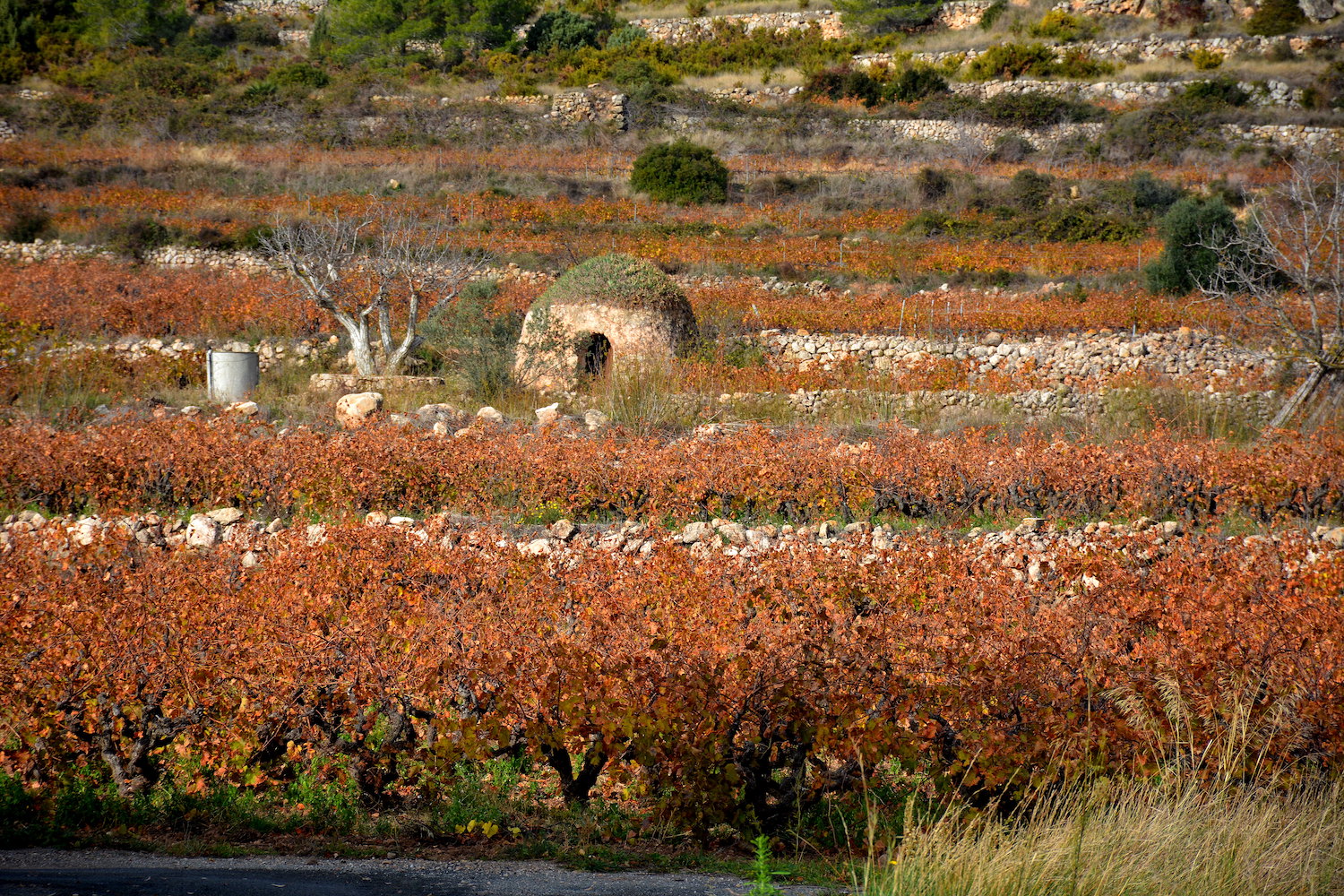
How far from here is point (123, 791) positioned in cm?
436

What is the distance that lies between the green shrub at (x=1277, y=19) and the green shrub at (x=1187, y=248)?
28.2 meters

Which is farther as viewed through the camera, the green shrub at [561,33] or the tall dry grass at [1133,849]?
the green shrub at [561,33]

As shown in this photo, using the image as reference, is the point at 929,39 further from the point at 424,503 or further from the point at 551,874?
the point at 551,874

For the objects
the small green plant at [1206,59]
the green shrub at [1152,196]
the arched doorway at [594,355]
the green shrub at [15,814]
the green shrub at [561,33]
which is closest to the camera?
the green shrub at [15,814]

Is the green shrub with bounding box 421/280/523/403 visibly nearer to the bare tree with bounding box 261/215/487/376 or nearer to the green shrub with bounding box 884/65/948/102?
the bare tree with bounding box 261/215/487/376

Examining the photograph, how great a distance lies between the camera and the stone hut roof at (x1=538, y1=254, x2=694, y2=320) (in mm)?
13195

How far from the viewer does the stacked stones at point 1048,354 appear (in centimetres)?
1527

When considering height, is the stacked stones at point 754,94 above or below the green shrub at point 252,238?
above

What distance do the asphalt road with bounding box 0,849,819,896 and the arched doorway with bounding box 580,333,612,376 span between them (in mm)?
9824

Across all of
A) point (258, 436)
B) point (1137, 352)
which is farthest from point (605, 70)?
point (258, 436)

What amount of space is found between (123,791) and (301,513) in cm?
389

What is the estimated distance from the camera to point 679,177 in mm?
29375

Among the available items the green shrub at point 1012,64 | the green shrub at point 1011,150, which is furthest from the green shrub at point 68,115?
the green shrub at point 1012,64

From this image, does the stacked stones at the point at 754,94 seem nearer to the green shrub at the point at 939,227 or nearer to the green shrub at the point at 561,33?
the green shrub at the point at 561,33
